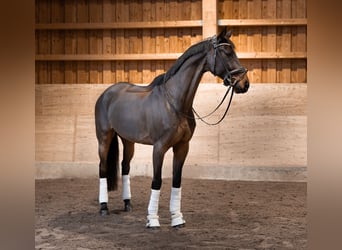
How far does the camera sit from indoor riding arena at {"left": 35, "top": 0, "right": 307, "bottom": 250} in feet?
19.6

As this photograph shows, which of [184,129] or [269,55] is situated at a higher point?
[269,55]

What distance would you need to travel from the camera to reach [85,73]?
885 centimetres

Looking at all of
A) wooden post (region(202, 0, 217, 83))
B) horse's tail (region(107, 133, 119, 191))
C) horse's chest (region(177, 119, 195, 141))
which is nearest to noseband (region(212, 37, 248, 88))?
horse's chest (region(177, 119, 195, 141))

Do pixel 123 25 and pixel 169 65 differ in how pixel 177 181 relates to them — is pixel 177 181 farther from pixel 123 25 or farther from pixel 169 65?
pixel 123 25

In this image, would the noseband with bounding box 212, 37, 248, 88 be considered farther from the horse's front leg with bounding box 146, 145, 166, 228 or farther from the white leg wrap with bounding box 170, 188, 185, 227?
the white leg wrap with bounding box 170, 188, 185, 227

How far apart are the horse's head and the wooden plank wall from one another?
11.7ft

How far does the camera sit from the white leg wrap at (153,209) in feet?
15.3

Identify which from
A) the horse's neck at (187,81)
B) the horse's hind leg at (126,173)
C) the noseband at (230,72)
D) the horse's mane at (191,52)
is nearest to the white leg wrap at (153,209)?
the horse's neck at (187,81)

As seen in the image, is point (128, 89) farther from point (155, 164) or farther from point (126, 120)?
point (155, 164)

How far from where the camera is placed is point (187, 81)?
459 centimetres

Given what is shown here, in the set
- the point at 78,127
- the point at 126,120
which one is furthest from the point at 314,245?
the point at 78,127

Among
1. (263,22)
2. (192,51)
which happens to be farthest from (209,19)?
(192,51)

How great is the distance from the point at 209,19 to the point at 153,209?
4.00m

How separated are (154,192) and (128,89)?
3.86 feet
